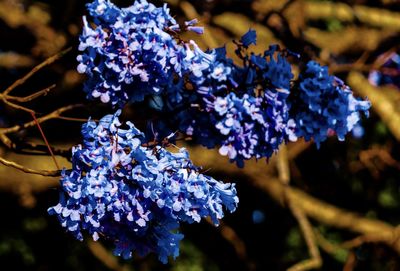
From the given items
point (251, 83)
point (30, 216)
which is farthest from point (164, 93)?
point (30, 216)

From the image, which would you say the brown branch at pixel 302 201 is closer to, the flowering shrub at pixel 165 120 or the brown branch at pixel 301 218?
the brown branch at pixel 301 218

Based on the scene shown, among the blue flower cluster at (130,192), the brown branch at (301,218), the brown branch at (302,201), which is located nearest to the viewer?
the blue flower cluster at (130,192)

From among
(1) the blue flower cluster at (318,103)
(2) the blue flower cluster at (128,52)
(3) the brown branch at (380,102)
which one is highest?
(2) the blue flower cluster at (128,52)

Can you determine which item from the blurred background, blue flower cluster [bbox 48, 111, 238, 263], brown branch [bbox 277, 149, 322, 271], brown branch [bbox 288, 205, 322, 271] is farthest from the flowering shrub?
brown branch [bbox 277, 149, 322, 271]

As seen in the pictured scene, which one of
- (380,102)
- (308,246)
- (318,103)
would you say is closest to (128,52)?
(318,103)

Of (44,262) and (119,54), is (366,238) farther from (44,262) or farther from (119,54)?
(119,54)

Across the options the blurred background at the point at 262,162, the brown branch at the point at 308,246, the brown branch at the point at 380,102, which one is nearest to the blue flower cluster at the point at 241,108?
the blurred background at the point at 262,162

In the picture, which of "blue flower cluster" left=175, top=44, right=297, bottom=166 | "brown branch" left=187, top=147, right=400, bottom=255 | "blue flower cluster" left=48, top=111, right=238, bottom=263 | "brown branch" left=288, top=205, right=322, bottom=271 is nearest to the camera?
"blue flower cluster" left=48, top=111, right=238, bottom=263

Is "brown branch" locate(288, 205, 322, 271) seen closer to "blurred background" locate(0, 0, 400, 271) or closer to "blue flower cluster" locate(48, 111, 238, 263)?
"blurred background" locate(0, 0, 400, 271)
